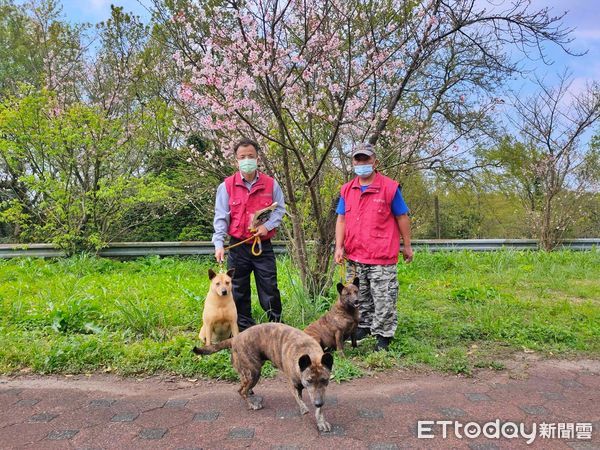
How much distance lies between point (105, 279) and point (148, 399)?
14.9 ft

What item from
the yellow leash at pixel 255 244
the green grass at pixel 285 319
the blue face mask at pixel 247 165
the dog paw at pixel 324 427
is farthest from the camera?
the yellow leash at pixel 255 244

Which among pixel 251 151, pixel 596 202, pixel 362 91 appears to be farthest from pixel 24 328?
pixel 596 202

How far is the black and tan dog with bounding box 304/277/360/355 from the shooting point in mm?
3998

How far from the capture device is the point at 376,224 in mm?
4164

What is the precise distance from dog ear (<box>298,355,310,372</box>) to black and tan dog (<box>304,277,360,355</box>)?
4.43 ft

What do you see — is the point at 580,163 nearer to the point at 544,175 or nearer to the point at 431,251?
the point at 544,175

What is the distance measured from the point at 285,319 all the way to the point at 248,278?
697 millimetres

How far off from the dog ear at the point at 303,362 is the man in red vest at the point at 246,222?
176 cm

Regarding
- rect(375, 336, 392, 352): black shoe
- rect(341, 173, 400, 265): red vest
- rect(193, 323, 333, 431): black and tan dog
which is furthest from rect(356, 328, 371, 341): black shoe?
rect(193, 323, 333, 431): black and tan dog

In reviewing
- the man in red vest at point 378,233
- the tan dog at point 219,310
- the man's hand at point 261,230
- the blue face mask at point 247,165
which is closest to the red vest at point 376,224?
the man in red vest at point 378,233

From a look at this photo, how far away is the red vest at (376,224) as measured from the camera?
13.6 feet

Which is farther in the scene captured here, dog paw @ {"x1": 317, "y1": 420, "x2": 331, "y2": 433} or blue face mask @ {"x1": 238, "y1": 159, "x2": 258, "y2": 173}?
blue face mask @ {"x1": 238, "y1": 159, "x2": 258, "y2": 173}

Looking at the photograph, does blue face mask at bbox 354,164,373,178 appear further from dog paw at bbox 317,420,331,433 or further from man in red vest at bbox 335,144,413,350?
dog paw at bbox 317,420,331,433

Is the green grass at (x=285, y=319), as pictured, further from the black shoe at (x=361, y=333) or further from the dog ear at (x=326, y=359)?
the dog ear at (x=326, y=359)
